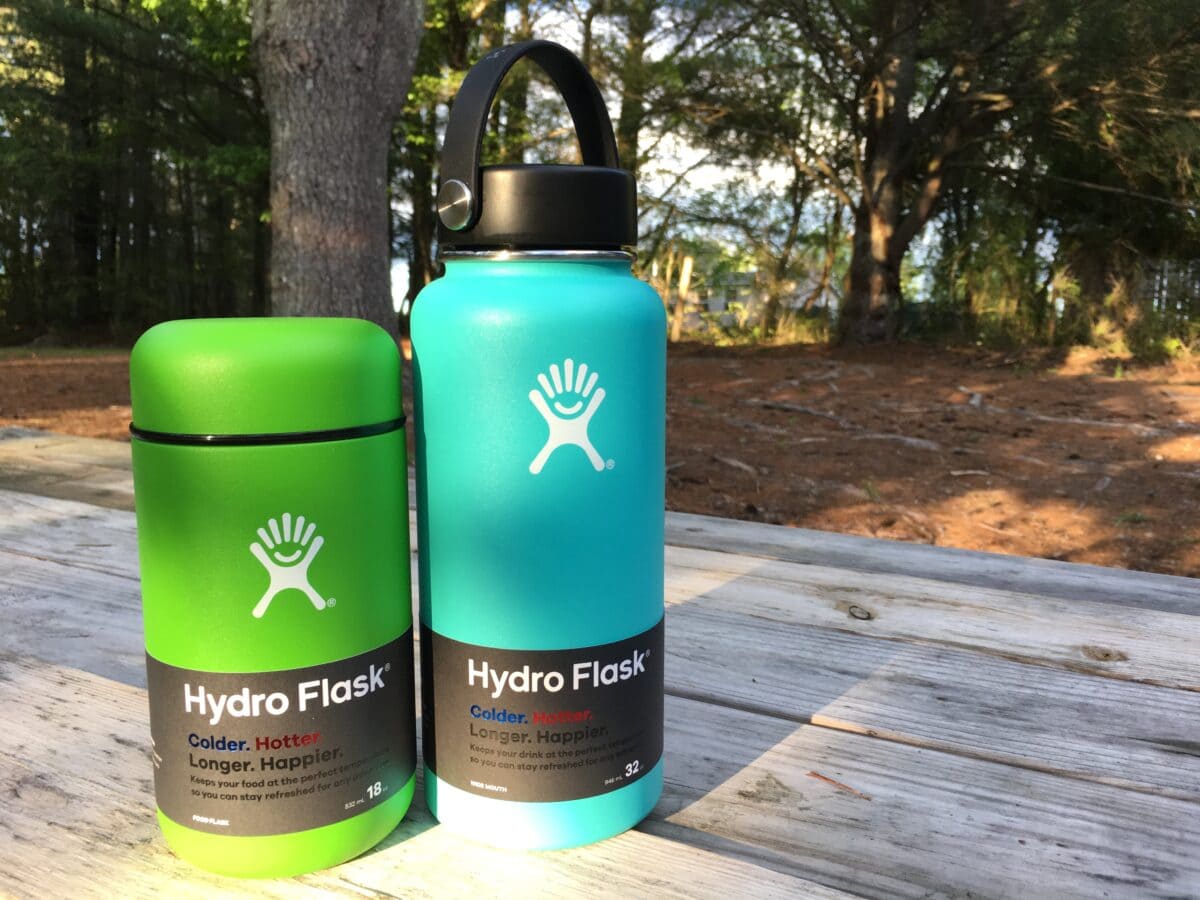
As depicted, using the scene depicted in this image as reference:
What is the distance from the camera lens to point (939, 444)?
17.4 ft

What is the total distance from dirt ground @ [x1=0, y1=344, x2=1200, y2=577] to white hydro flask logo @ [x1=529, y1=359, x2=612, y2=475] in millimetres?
3086

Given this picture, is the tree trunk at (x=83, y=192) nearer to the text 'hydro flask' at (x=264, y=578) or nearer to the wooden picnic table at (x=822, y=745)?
the wooden picnic table at (x=822, y=745)

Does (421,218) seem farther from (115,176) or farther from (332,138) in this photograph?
(332,138)

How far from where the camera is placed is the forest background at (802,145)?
8641 millimetres

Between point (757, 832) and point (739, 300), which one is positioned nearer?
point (757, 832)

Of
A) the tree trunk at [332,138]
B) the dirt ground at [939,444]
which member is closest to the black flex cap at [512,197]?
the dirt ground at [939,444]

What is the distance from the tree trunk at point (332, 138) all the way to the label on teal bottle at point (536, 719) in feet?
11.6

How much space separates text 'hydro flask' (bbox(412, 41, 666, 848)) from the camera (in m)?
0.70

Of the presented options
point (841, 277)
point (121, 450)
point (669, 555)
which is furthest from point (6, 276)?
point (669, 555)

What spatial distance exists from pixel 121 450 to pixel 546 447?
206 centimetres

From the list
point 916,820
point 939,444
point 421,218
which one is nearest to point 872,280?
point 939,444

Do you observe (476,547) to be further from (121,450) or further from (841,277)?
(841,277)

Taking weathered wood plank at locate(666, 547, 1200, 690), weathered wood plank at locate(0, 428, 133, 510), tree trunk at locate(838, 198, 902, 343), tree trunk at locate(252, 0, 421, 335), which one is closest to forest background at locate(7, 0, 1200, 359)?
tree trunk at locate(838, 198, 902, 343)

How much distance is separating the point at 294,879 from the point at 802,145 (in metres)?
10.6
